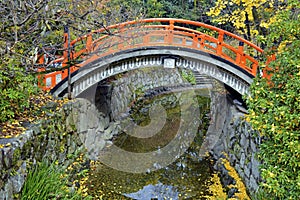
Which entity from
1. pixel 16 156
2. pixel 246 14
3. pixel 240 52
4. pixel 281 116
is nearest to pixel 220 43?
pixel 240 52

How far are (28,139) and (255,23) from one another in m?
7.88

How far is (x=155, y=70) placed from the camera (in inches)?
674

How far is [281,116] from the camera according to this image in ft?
14.3

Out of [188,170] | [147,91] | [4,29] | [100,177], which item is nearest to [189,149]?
[188,170]

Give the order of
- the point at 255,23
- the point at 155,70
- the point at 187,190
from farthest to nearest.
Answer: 1. the point at 155,70
2. the point at 255,23
3. the point at 187,190

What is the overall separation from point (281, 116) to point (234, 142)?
428 centimetres

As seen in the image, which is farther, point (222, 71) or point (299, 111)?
point (222, 71)

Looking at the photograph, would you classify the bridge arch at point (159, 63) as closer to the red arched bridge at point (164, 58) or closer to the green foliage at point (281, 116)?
the red arched bridge at point (164, 58)

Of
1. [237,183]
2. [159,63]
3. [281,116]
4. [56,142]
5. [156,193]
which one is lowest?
[156,193]

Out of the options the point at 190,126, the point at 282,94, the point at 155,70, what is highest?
the point at 155,70

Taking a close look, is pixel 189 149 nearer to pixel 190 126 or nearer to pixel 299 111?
pixel 190 126

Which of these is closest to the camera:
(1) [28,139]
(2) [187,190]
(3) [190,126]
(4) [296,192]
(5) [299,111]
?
(4) [296,192]

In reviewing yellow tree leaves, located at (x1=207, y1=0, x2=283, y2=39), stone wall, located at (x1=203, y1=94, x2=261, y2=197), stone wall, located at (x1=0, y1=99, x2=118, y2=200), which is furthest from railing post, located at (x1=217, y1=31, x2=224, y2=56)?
stone wall, located at (x1=0, y1=99, x2=118, y2=200)

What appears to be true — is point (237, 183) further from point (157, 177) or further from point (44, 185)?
point (44, 185)
